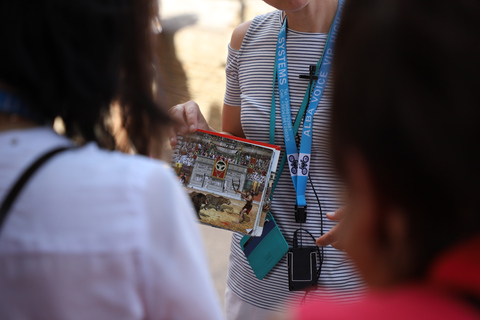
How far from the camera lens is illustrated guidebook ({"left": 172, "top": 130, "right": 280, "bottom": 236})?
1487 millimetres

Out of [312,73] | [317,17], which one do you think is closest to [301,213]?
[312,73]

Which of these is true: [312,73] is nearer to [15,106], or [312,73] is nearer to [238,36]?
[238,36]

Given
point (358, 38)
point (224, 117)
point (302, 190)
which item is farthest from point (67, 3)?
point (224, 117)

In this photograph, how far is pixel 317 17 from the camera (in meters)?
1.64

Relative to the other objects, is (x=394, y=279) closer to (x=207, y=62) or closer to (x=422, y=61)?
(x=422, y=61)

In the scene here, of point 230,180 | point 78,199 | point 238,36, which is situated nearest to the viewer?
point 78,199

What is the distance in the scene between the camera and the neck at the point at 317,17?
163cm

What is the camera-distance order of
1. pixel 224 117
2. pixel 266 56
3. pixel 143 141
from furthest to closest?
pixel 224 117
pixel 266 56
pixel 143 141

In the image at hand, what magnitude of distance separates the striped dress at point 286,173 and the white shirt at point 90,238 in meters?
0.95

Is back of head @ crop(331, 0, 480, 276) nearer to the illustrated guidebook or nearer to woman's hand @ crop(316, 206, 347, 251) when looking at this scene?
woman's hand @ crop(316, 206, 347, 251)

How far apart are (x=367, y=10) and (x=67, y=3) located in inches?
16.8

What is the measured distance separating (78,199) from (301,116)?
3.48ft

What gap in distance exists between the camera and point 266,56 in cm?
170

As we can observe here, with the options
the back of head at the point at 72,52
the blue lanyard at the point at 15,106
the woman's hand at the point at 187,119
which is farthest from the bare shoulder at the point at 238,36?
the blue lanyard at the point at 15,106
